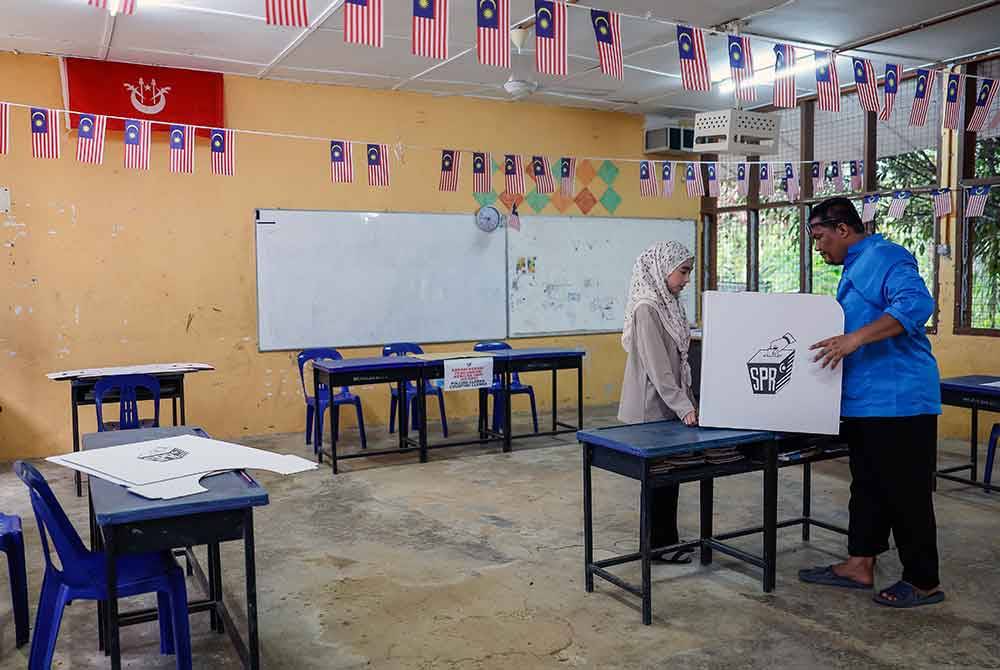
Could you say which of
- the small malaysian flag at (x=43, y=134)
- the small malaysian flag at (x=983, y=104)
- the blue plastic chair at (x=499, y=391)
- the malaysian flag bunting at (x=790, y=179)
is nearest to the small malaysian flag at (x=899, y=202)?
the malaysian flag bunting at (x=790, y=179)

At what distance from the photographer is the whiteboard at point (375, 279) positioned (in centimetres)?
716

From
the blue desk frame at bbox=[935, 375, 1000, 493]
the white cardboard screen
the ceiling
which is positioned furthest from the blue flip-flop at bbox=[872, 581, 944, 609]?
the ceiling

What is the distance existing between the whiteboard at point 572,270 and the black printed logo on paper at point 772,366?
199 inches

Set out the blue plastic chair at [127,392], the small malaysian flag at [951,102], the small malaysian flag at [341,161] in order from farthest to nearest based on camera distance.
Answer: the small malaysian flag at [341,161] < the small malaysian flag at [951,102] < the blue plastic chair at [127,392]

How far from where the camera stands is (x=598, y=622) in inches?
125

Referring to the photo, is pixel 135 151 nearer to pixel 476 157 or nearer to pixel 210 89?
pixel 210 89

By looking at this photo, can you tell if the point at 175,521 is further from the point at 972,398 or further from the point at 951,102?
the point at 951,102

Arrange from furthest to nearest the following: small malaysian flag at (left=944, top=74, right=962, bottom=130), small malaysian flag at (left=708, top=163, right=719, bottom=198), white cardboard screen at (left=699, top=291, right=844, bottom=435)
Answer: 1. small malaysian flag at (left=708, top=163, right=719, bottom=198)
2. small malaysian flag at (left=944, top=74, right=962, bottom=130)
3. white cardboard screen at (left=699, top=291, right=844, bottom=435)

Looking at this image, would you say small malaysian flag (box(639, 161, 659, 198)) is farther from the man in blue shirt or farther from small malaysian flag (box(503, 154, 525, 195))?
the man in blue shirt

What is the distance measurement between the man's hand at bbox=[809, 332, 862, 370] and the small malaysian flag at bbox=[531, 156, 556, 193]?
464 centimetres

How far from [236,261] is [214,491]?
4996mm

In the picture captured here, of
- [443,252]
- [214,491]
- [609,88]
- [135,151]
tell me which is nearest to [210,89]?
[135,151]

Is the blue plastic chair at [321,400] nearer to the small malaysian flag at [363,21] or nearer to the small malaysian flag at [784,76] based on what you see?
the small malaysian flag at [363,21]

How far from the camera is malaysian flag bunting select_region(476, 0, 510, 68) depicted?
151 inches
